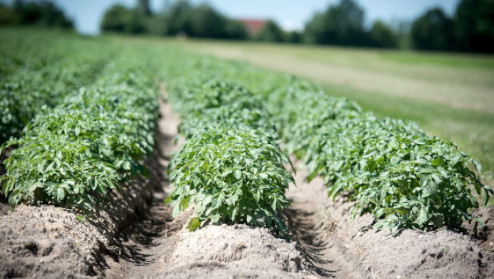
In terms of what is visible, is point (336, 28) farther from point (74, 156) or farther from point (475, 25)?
point (74, 156)

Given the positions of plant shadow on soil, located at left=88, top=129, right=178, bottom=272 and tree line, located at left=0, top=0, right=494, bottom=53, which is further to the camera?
tree line, located at left=0, top=0, right=494, bottom=53

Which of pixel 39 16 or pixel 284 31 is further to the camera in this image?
pixel 39 16

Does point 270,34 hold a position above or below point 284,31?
below

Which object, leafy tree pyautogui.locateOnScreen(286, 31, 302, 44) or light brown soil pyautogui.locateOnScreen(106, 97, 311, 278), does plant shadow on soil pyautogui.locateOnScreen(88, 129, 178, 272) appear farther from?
leafy tree pyautogui.locateOnScreen(286, 31, 302, 44)

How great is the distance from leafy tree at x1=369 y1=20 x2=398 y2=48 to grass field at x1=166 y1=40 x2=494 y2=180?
108 ft

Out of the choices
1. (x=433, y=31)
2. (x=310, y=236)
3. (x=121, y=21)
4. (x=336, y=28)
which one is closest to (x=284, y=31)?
(x=336, y=28)

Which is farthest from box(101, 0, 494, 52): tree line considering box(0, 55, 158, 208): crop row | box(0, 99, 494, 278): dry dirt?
box(0, 55, 158, 208): crop row

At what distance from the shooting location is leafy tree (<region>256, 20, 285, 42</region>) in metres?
82.5

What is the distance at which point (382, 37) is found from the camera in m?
80.2

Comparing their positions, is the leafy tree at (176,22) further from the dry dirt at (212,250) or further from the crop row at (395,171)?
the dry dirt at (212,250)

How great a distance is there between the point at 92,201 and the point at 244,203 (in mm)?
1944

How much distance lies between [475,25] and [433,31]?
8.37 m

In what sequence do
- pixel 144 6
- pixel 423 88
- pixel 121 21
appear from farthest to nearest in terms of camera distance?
1. pixel 144 6
2. pixel 121 21
3. pixel 423 88

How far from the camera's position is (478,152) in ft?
29.1
